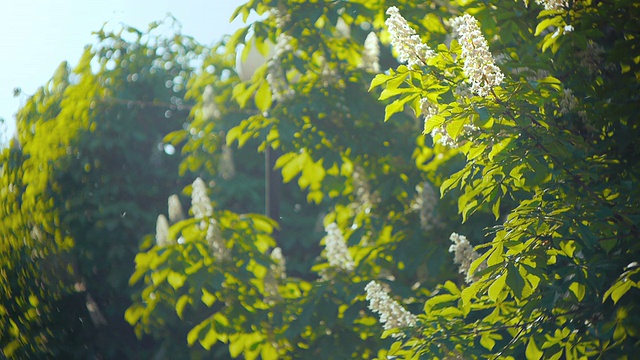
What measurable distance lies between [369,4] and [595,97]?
1.29 metres

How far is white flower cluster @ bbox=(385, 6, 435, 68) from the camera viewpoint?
2312 millimetres

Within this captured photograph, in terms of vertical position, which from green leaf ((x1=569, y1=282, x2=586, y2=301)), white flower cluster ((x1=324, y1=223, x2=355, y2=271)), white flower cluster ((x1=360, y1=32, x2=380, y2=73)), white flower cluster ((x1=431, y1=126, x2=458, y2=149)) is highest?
white flower cluster ((x1=431, y1=126, x2=458, y2=149))

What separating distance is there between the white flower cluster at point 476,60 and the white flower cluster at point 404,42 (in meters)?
0.17

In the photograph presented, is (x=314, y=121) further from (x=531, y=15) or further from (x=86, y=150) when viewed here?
(x=86, y=150)

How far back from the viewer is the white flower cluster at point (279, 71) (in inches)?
149

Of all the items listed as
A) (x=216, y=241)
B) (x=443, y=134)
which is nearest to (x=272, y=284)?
(x=216, y=241)

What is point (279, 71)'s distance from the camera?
12.4 ft

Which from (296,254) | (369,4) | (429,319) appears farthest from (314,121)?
(296,254)

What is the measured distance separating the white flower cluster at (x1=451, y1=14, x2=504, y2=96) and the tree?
372 cm

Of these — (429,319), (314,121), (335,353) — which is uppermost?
(314,121)

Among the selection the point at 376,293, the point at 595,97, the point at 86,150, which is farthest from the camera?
the point at 86,150

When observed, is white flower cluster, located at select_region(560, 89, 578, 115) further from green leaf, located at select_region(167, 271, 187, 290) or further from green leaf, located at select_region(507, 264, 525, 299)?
green leaf, located at select_region(167, 271, 187, 290)

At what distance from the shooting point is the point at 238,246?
3.74 meters

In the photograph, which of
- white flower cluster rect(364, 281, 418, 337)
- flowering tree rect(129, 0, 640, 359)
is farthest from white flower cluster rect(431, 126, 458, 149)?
white flower cluster rect(364, 281, 418, 337)
